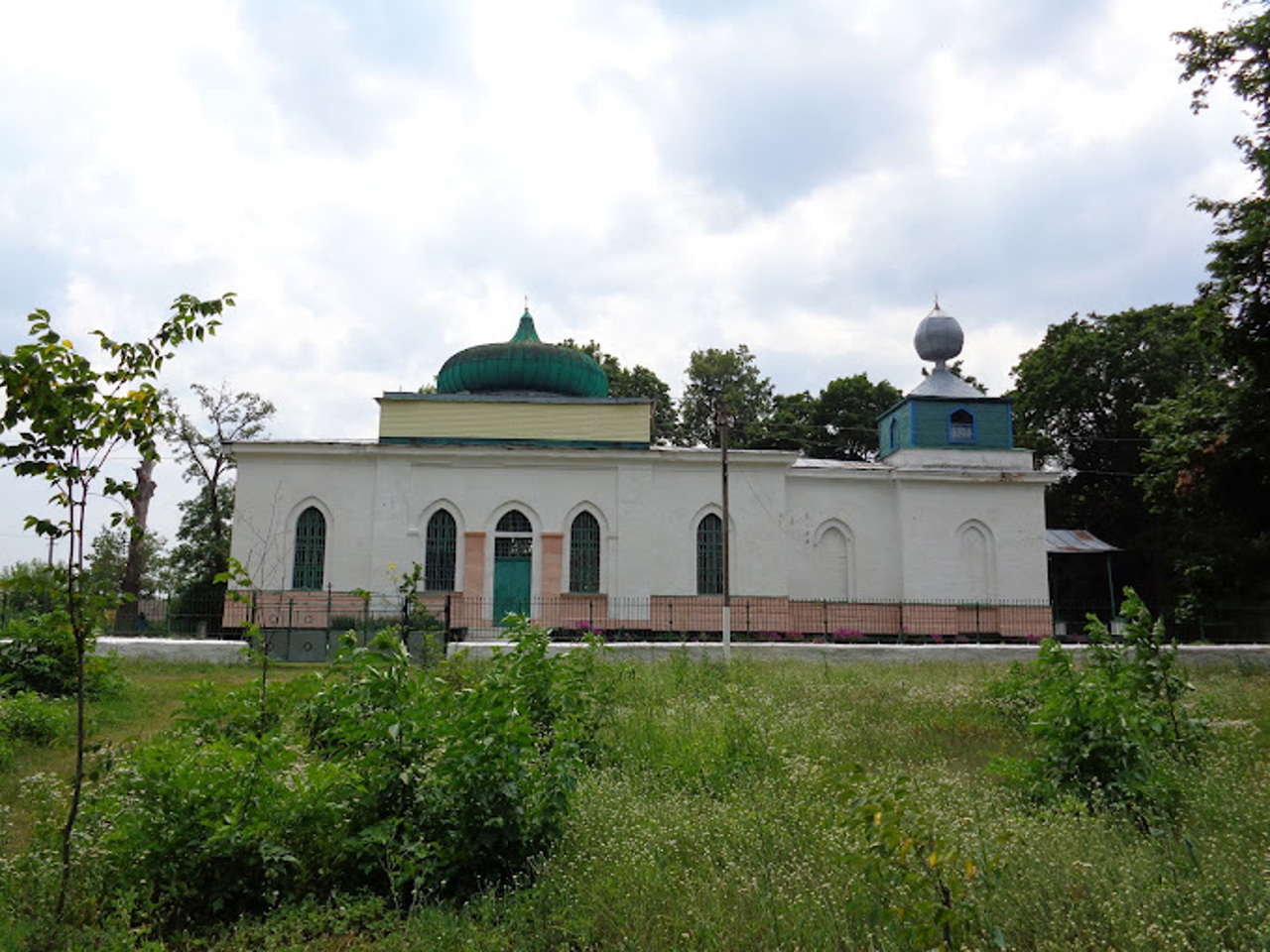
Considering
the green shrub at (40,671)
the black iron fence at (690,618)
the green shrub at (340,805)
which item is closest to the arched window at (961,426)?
the black iron fence at (690,618)

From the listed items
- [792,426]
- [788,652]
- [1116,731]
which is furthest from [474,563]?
[792,426]

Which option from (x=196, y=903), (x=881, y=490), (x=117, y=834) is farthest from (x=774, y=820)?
(x=881, y=490)

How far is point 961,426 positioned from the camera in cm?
2550

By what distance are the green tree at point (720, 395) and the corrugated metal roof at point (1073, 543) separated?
15.2 meters

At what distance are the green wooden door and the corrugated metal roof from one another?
15248 mm

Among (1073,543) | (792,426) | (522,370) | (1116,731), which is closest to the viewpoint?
(1116,731)

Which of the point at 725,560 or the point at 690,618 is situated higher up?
the point at 725,560

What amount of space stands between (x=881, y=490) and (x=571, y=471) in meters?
8.61

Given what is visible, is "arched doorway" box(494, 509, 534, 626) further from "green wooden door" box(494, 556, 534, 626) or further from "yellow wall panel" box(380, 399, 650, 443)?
"yellow wall panel" box(380, 399, 650, 443)

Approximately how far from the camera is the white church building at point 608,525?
22.0 m

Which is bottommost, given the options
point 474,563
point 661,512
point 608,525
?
point 474,563

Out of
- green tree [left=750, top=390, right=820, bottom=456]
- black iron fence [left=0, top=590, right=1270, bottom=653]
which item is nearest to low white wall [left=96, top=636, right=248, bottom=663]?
black iron fence [left=0, top=590, right=1270, bottom=653]

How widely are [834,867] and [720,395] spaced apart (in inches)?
1458

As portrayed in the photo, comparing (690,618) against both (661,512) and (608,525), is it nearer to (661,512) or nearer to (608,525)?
(661,512)
